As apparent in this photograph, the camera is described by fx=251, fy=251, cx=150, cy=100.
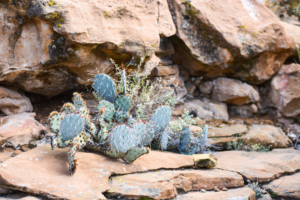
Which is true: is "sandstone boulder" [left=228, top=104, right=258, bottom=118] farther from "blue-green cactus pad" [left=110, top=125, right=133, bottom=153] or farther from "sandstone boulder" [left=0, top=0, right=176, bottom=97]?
"blue-green cactus pad" [left=110, top=125, right=133, bottom=153]

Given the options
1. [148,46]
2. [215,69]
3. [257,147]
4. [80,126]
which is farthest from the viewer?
[215,69]

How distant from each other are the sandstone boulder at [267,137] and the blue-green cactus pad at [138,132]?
7.83 ft

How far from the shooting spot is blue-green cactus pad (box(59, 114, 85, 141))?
2520 mm

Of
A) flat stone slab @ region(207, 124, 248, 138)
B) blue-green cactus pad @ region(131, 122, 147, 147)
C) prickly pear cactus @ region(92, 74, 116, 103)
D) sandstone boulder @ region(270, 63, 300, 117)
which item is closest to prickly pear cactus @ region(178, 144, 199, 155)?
flat stone slab @ region(207, 124, 248, 138)

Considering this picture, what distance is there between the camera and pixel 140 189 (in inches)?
103

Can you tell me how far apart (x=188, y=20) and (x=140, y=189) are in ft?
11.6

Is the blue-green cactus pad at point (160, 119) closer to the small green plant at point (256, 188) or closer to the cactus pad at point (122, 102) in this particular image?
the cactus pad at point (122, 102)

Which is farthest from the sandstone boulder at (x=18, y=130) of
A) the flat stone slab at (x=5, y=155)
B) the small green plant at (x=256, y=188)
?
the small green plant at (x=256, y=188)

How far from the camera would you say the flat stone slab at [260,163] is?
3.44m

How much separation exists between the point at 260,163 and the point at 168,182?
5.69ft

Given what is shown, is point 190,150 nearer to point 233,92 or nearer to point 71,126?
point 71,126

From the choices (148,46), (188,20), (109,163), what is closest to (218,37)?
(188,20)

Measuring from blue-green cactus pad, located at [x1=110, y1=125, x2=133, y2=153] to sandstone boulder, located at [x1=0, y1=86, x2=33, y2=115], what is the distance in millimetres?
1755

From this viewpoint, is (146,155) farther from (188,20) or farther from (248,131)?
(188,20)
